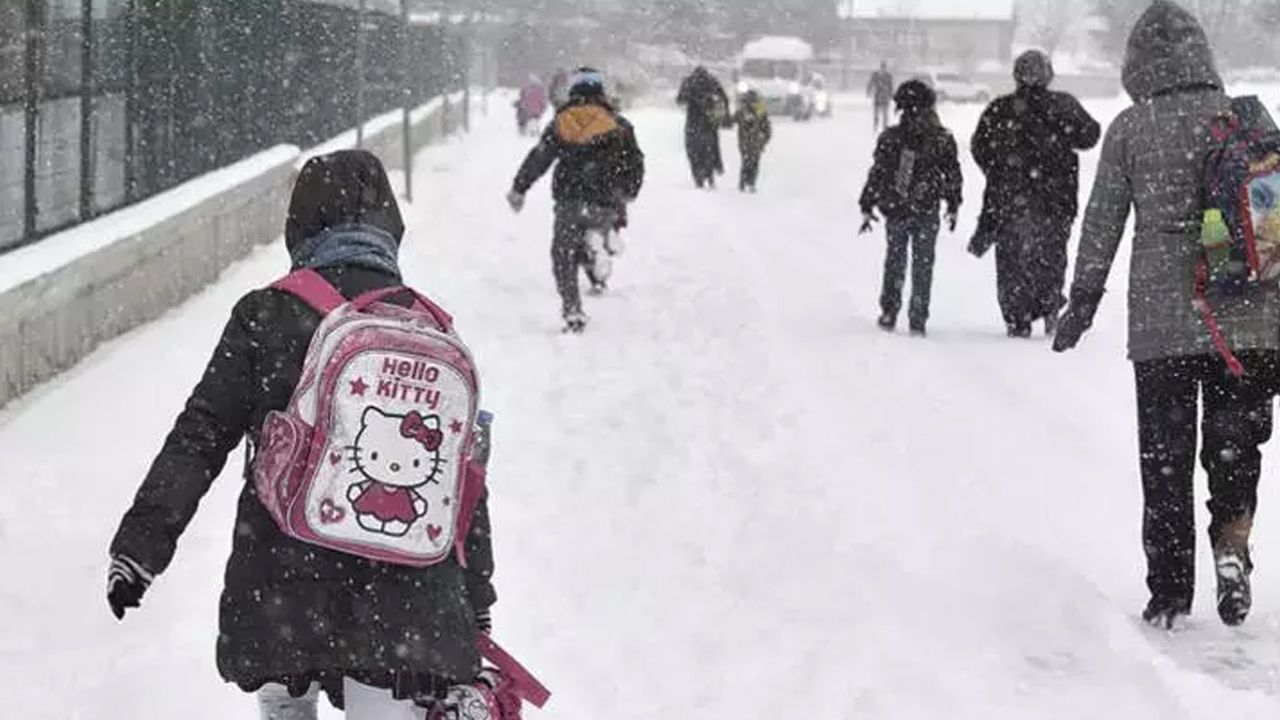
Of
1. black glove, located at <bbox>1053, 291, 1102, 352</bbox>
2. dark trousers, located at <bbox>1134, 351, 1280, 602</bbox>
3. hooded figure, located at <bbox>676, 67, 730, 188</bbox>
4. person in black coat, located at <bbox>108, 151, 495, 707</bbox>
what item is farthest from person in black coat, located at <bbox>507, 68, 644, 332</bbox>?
hooded figure, located at <bbox>676, 67, 730, 188</bbox>

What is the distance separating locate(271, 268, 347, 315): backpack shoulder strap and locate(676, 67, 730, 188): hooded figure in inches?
941

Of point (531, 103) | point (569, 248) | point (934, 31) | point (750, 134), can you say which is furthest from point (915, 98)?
point (934, 31)

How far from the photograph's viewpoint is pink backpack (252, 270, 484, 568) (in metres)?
3.32

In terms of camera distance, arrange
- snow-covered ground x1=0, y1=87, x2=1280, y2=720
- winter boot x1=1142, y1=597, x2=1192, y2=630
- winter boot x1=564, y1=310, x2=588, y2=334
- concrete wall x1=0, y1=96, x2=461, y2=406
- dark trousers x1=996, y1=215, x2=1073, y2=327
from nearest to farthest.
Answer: snow-covered ground x1=0, y1=87, x2=1280, y2=720, winter boot x1=1142, y1=597, x2=1192, y2=630, concrete wall x1=0, y1=96, x2=461, y2=406, dark trousers x1=996, y1=215, x2=1073, y2=327, winter boot x1=564, y1=310, x2=588, y2=334

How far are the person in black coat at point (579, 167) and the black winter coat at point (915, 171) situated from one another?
1.55 meters

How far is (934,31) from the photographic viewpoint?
4729 inches

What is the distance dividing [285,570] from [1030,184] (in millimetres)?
9349

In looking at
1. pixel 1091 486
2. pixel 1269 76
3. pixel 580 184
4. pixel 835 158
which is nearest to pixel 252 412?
pixel 1091 486

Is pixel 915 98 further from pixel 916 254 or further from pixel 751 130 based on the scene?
pixel 751 130

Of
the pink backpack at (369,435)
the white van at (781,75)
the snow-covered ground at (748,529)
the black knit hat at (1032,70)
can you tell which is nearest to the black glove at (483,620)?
the pink backpack at (369,435)

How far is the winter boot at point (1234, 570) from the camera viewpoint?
602cm

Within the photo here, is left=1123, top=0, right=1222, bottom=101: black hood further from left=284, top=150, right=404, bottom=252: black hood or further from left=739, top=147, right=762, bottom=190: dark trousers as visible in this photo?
Result: left=739, top=147, right=762, bottom=190: dark trousers

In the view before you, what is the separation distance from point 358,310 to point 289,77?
16.5 meters

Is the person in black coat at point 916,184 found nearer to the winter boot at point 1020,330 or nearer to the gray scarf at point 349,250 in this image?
the winter boot at point 1020,330
